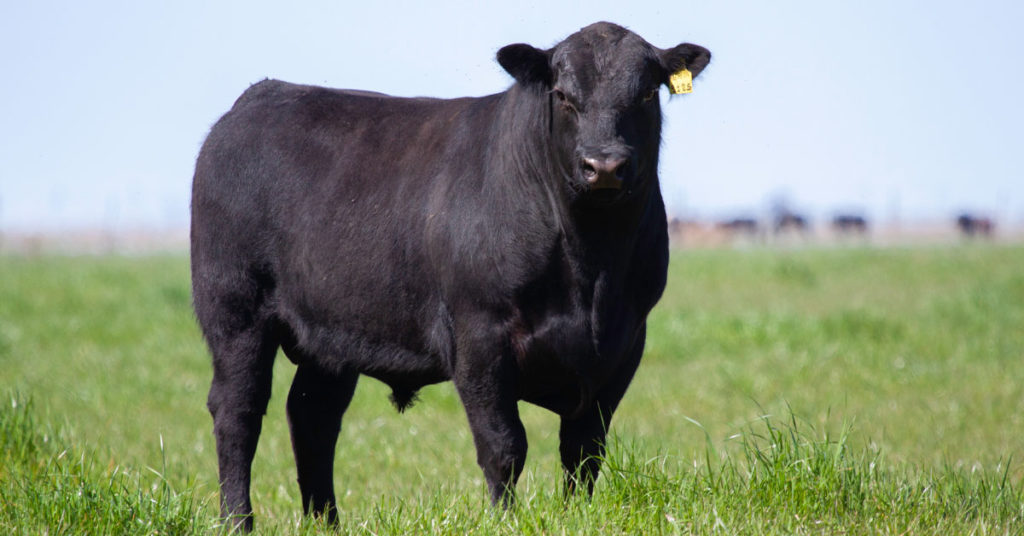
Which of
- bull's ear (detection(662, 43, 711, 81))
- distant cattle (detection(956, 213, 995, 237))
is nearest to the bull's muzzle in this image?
bull's ear (detection(662, 43, 711, 81))

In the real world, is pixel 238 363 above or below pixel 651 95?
below

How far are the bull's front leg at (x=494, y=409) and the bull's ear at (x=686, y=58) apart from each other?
53.0 inches

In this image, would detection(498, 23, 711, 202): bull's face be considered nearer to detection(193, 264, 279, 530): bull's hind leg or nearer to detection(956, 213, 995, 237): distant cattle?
detection(193, 264, 279, 530): bull's hind leg

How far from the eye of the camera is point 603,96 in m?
4.24

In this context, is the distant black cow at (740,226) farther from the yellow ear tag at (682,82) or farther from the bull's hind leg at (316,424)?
the yellow ear tag at (682,82)

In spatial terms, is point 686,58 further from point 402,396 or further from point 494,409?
point 402,396

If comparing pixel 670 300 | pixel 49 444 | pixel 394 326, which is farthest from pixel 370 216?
pixel 670 300

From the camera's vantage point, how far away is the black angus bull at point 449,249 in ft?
14.1

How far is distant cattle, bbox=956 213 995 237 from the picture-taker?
7906 centimetres

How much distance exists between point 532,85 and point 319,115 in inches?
52.2

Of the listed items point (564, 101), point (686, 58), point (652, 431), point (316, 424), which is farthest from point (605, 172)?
point (652, 431)

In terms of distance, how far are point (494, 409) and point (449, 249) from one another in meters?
0.67

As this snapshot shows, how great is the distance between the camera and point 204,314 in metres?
5.39

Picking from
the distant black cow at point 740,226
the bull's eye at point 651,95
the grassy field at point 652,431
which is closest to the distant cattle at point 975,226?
the distant black cow at point 740,226
